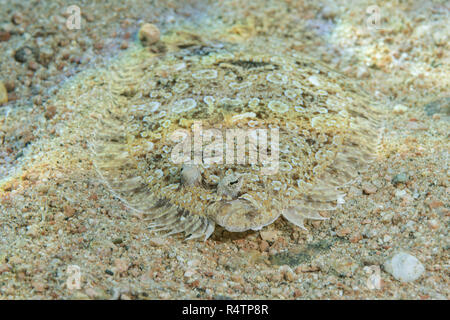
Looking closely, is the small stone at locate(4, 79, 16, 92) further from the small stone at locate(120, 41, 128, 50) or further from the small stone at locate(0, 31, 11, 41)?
the small stone at locate(120, 41, 128, 50)

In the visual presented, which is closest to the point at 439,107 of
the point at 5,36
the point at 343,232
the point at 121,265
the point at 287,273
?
the point at 343,232

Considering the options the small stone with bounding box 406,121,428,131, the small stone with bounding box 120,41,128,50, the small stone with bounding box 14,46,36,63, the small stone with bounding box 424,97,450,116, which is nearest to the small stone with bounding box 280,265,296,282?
the small stone with bounding box 406,121,428,131

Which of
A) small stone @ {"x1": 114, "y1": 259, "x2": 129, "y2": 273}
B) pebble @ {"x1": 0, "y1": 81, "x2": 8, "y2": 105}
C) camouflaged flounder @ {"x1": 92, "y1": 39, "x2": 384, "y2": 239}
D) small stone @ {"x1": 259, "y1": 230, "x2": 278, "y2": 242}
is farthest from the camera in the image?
pebble @ {"x1": 0, "y1": 81, "x2": 8, "y2": 105}

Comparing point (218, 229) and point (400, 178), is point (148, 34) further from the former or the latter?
point (400, 178)

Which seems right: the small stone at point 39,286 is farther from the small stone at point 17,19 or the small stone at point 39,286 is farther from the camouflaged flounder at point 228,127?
the small stone at point 17,19

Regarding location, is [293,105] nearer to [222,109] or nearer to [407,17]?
[222,109]
